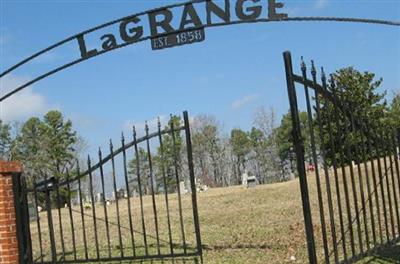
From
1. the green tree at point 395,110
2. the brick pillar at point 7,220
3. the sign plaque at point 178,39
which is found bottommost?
the brick pillar at point 7,220

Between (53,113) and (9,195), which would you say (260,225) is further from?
(53,113)

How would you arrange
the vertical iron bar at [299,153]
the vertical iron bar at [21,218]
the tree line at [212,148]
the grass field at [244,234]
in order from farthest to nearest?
the tree line at [212,148] < the grass field at [244,234] < the vertical iron bar at [21,218] < the vertical iron bar at [299,153]

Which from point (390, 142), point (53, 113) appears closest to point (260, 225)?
point (390, 142)

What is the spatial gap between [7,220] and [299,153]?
12.5 ft

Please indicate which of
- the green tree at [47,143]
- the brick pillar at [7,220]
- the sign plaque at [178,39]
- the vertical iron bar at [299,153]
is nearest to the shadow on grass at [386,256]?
the vertical iron bar at [299,153]

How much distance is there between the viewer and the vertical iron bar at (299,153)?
620 centimetres

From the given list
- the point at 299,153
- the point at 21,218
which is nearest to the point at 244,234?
the point at 21,218

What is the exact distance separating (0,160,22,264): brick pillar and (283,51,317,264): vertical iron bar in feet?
12.3

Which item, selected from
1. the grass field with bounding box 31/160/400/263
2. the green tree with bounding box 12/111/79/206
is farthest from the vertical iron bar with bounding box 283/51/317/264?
the green tree with bounding box 12/111/79/206

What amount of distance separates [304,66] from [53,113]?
4632 cm

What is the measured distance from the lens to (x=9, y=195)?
748cm

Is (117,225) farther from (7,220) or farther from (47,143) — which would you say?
(47,143)

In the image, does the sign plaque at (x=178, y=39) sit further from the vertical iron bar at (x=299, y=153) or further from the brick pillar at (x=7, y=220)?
the brick pillar at (x=7, y=220)

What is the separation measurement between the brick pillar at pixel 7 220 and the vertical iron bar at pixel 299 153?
3.74 meters
